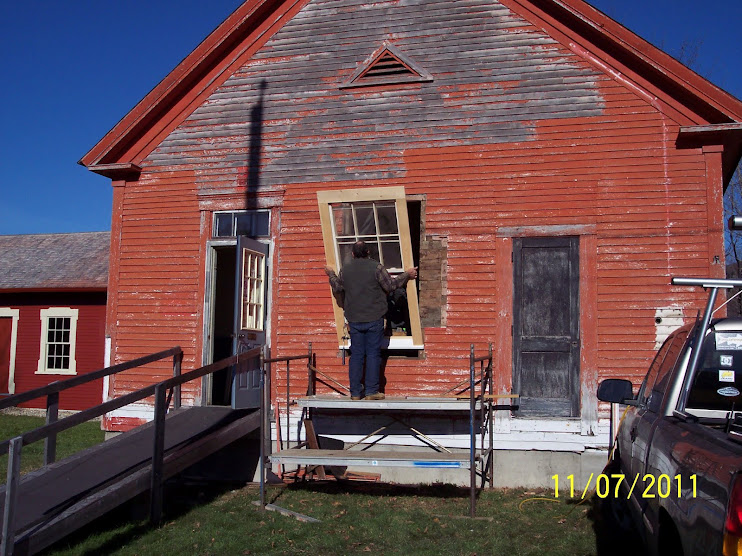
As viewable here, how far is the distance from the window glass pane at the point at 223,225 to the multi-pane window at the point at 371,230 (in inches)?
67.7

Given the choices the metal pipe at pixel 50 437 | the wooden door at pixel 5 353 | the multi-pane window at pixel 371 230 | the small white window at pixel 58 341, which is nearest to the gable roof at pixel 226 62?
the multi-pane window at pixel 371 230

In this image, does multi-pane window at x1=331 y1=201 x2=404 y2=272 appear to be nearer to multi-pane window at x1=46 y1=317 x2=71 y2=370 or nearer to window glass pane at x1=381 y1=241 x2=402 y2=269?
window glass pane at x1=381 y1=241 x2=402 y2=269

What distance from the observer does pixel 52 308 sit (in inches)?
763

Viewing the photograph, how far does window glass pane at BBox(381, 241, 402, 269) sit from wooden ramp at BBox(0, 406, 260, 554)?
7.95 feet

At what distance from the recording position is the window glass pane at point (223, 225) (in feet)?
31.6

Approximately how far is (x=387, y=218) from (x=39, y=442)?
28.4ft

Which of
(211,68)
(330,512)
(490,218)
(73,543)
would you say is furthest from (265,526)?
(211,68)

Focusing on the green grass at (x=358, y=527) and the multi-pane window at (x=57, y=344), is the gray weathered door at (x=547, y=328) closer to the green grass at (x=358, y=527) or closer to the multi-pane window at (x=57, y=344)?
the green grass at (x=358, y=527)

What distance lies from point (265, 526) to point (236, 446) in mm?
2714

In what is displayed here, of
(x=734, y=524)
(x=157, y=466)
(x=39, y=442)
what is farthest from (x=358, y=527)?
(x=39, y=442)

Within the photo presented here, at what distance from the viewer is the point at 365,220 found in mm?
8641

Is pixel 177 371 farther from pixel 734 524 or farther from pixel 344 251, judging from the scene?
pixel 734 524

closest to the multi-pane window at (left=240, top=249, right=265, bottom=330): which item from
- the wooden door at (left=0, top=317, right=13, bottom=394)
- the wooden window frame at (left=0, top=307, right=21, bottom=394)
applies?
the wooden window frame at (left=0, top=307, right=21, bottom=394)

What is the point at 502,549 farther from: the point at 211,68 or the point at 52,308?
the point at 52,308
